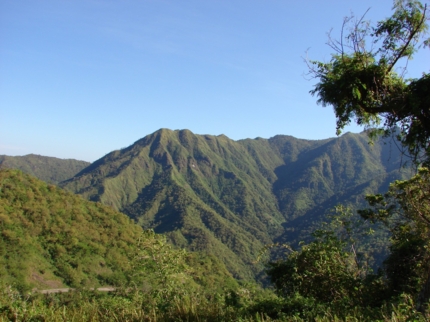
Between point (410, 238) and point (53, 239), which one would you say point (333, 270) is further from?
point (53, 239)

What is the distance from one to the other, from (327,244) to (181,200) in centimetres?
18554

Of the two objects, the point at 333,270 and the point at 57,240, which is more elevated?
the point at 333,270

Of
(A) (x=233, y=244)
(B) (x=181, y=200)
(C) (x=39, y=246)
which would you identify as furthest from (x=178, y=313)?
(B) (x=181, y=200)

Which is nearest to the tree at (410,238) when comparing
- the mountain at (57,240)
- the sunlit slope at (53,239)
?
the mountain at (57,240)

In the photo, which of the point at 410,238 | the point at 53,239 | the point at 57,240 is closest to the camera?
the point at 410,238

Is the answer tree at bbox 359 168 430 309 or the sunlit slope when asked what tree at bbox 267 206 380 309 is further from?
the sunlit slope

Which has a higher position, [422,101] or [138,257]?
[422,101]

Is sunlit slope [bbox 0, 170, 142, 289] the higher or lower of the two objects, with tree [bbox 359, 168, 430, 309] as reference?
lower

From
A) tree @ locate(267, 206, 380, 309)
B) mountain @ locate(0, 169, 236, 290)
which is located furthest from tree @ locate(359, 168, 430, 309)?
mountain @ locate(0, 169, 236, 290)

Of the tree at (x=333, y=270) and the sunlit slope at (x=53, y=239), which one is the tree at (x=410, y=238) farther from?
the sunlit slope at (x=53, y=239)

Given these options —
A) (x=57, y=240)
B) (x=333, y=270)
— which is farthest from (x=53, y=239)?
(x=333, y=270)

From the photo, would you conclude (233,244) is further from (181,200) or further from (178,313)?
(178,313)

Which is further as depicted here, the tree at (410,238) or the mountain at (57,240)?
the mountain at (57,240)

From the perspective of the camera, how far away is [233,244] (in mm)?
157750
